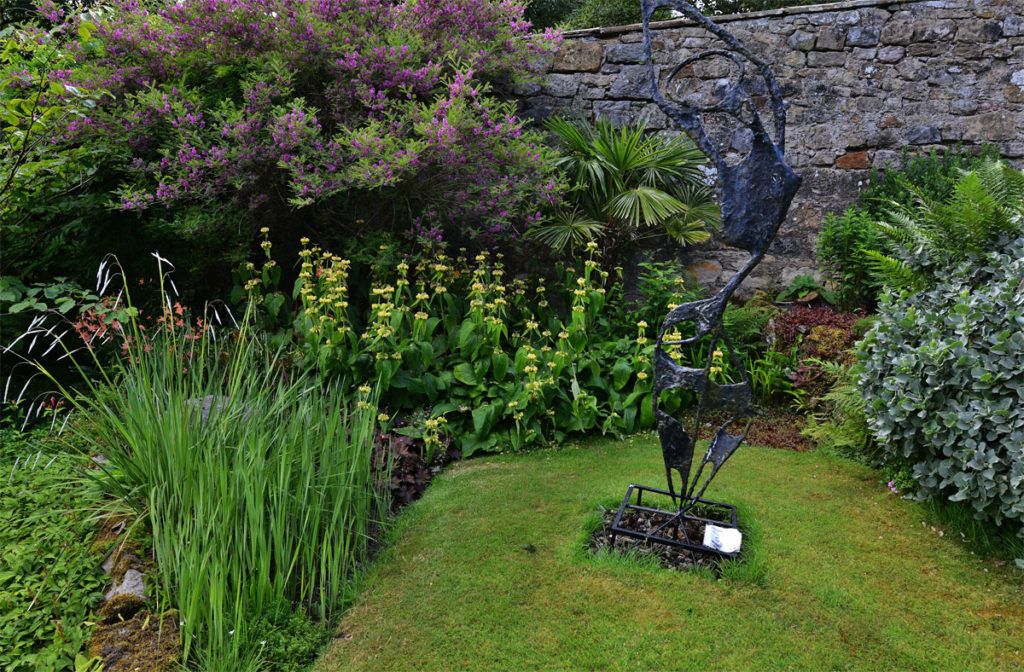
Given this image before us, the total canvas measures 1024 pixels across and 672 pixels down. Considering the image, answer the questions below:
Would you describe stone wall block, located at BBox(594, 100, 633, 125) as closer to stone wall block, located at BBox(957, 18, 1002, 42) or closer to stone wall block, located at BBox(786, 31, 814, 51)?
stone wall block, located at BBox(786, 31, 814, 51)

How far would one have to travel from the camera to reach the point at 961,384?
2.95 metres

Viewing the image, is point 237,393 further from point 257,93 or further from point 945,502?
point 945,502

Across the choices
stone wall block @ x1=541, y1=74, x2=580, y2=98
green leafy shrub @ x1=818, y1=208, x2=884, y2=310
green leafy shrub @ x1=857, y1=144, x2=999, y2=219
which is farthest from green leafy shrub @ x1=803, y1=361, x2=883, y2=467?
stone wall block @ x1=541, y1=74, x2=580, y2=98

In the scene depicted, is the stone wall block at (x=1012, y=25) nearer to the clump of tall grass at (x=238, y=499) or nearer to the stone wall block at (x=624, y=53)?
the stone wall block at (x=624, y=53)

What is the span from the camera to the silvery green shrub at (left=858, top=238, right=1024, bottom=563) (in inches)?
109

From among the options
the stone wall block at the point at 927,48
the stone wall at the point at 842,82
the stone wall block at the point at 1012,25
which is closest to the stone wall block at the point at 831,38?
the stone wall at the point at 842,82

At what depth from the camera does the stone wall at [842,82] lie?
5277mm

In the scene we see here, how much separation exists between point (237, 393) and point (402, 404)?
127 cm

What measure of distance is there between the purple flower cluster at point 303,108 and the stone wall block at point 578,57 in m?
1.04

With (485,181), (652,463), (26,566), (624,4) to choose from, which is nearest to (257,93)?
(485,181)

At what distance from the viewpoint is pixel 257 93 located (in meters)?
4.57

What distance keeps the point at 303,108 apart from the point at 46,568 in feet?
10.9

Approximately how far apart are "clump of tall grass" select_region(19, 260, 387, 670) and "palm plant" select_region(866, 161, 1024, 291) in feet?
9.66

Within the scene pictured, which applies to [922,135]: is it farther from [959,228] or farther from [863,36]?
[959,228]
